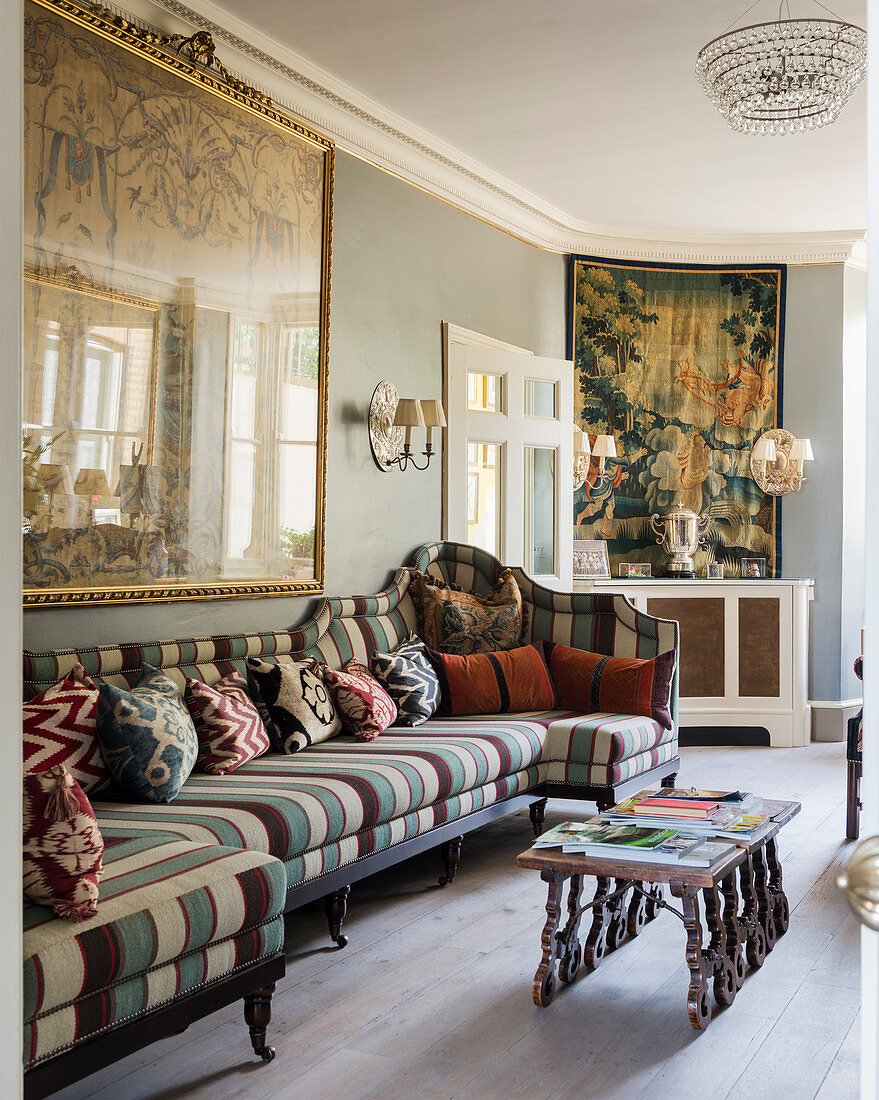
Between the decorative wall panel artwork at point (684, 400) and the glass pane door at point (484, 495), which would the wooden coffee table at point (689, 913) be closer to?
the glass pane door at point (484, 495)

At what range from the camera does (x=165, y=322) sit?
3.84 meters

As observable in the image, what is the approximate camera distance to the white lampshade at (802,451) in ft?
23.3

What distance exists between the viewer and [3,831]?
41.4 inches

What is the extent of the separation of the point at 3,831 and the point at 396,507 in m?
4.36

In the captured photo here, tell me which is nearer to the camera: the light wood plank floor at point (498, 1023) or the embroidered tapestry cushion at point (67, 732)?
the light wood plank floor at point (498, 1023)

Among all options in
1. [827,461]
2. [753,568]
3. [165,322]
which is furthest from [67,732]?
[827,461]

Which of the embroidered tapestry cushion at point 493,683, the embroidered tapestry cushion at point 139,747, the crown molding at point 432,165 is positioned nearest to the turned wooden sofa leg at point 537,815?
the embroidered tapestry cushion at point 493,683

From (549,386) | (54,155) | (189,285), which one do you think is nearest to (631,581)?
(549,386)

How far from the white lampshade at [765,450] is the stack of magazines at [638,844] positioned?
4.53 m

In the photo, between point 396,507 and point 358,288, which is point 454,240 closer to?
point 358,288

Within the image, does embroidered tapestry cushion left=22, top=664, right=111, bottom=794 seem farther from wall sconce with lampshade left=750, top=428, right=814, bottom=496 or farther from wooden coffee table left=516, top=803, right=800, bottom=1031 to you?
wall sconce with lampshade left=750, top=428, right=814, bottom=496

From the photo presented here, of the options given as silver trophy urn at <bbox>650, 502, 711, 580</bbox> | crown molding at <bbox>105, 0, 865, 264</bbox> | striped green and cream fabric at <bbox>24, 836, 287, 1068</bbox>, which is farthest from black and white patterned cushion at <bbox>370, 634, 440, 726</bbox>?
silver trophy urn at <bbox>650, 502, 711, 580</bbox>

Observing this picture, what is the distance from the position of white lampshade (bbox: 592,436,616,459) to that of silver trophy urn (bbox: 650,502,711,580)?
59 centimetres

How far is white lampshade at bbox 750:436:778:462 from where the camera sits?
7.11m
